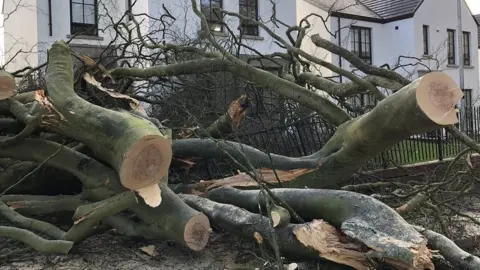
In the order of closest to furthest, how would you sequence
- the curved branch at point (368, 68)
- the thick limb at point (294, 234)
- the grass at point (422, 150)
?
the thick limb at point (294, 234), the curved branch at point (368, 68), the grass at point (422, 150)

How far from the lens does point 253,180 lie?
4410 millimetres

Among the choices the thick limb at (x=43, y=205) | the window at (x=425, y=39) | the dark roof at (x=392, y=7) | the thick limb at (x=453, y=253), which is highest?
the dark roof at (x=392, y=7)

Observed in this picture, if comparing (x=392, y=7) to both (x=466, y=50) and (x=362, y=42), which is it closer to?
(x=362, y=42)

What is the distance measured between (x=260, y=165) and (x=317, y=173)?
0.56 meters

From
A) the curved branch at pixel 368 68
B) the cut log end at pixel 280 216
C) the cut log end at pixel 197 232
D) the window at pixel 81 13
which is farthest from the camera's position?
the window at pixel 81 13

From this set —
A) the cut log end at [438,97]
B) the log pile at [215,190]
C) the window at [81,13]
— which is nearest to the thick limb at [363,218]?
the log pile at [215,190]

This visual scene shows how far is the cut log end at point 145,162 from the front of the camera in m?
3.28

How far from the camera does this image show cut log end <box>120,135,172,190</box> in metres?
3.28

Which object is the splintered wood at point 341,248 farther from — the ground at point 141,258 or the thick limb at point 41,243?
the thick limb at point 41,243

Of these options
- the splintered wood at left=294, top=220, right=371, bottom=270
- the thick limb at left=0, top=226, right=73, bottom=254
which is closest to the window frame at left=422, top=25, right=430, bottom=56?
the splintered wood at left=294, top=220, right=371, bottom=270

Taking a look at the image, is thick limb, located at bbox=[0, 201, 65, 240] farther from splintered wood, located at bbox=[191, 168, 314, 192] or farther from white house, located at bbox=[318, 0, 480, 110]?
white house, located at bbox=[318, 0, 480, 110]

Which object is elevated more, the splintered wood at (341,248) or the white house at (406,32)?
the white house at (406,32)

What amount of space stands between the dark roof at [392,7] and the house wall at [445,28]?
40 cm

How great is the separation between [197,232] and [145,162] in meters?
0.70
